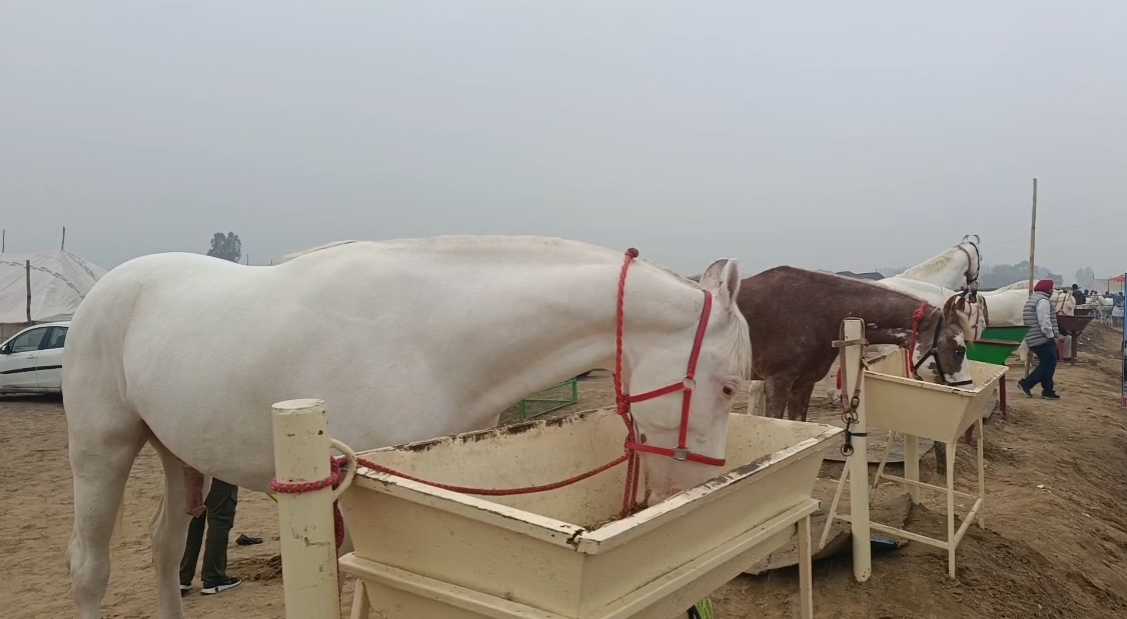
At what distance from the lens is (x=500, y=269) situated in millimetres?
2424

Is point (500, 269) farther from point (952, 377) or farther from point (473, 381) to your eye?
point (952, 377)

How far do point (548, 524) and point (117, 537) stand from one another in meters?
3.05

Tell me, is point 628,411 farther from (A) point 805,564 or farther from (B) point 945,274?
(B) point 945,274

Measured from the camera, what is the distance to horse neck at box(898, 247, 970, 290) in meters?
7.16

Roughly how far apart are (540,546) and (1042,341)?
11.3 m

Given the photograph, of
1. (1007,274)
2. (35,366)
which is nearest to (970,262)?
(35,366)

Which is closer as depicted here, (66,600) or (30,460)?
(66,600)

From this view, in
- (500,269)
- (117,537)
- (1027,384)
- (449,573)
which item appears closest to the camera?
(449,573)

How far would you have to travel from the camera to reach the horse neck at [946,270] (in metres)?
7.16

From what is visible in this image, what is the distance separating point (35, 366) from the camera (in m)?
11.5

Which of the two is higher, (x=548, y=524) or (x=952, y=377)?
(x=548, y=524)

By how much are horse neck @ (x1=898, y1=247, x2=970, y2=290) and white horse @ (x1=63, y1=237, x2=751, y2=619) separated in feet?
19.1

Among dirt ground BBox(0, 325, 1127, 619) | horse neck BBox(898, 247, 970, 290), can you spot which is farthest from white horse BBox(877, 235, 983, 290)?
dirt ground BBox(0, 325, 1127, 619)

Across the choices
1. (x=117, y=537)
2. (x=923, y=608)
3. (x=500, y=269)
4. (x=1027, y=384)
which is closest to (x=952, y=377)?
(x=923, y=608)
